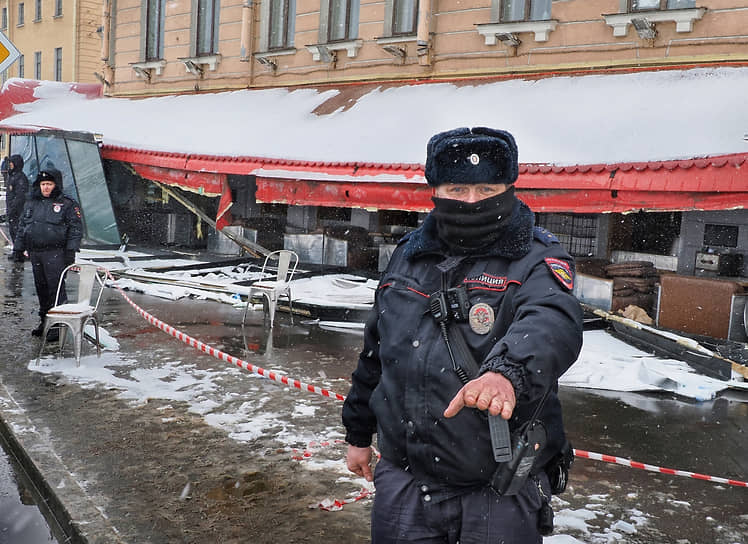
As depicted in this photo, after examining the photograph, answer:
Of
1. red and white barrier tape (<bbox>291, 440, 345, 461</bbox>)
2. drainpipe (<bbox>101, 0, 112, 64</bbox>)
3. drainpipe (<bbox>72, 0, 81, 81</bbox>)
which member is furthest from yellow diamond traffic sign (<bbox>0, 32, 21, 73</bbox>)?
drainpipe (<bbox>72, 0, 81, 81</bbox>)

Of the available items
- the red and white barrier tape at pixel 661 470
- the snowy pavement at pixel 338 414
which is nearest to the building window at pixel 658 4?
the snowy pavement at pixel 338 414

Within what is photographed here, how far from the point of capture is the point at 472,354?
2205 millimetres

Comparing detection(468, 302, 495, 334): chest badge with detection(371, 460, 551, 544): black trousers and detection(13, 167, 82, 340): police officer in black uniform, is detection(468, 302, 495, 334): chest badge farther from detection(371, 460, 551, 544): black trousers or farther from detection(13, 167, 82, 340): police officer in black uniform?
detection(13, 167, 82, 340): police officer in black uniform

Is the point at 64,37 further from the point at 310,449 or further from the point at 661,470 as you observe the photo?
the point at 661,470

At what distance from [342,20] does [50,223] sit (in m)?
8.00

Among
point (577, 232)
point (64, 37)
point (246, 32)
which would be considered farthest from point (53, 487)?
point (64, 37)

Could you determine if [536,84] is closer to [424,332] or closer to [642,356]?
[642,356]

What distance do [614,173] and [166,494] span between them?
21.4 ft

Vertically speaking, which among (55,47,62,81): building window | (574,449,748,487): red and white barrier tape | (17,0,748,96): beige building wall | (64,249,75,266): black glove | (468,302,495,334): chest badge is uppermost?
(55,47,62,81): building window

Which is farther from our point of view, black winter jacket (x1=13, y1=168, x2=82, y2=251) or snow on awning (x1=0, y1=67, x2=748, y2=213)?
snow on awning (x1=0, y1=67, x2=748, y2=213)

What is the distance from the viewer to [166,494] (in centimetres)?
431

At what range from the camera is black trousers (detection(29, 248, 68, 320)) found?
26.1ft

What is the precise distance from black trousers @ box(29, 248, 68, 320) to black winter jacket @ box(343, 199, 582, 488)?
21.3 ft

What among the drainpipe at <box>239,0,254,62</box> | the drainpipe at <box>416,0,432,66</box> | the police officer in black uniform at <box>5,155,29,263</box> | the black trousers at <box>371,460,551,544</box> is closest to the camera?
the black trousers at <box>371,460,551,544</box>
